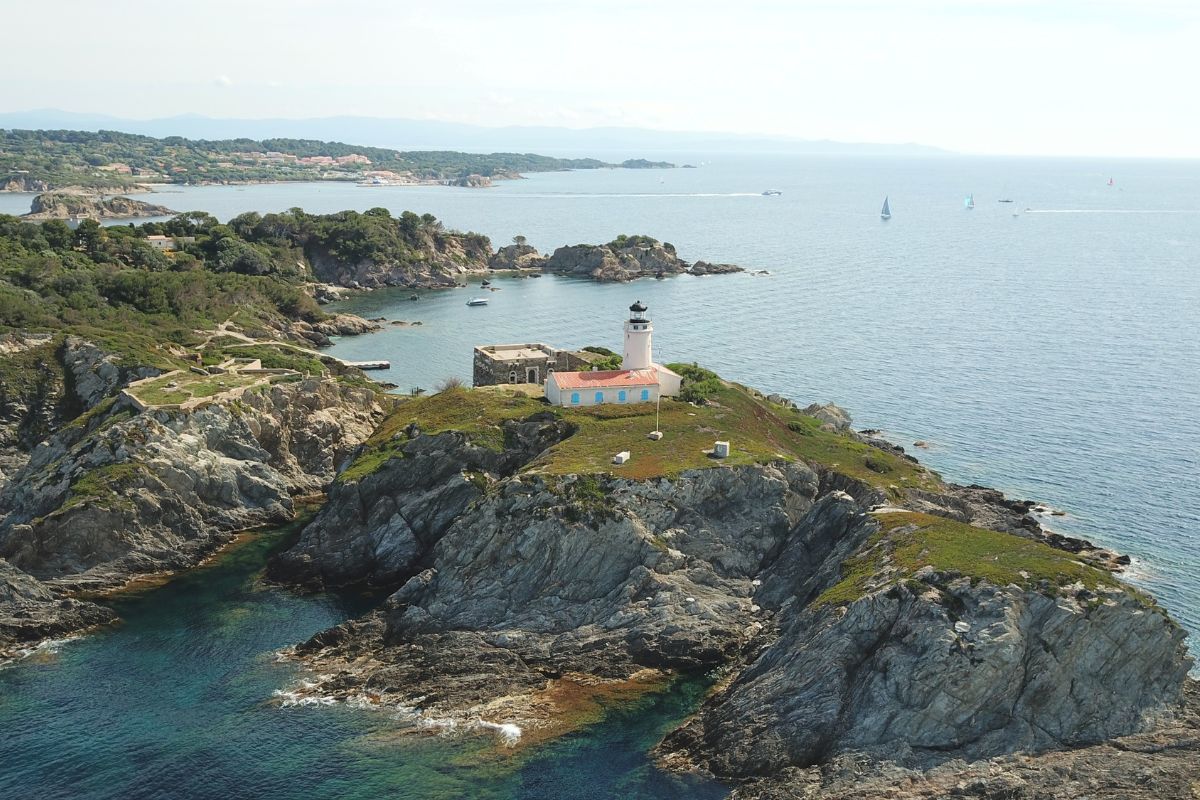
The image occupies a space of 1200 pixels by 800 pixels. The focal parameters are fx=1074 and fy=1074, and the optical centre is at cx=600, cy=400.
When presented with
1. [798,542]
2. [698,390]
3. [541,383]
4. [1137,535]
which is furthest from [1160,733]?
[541,383]

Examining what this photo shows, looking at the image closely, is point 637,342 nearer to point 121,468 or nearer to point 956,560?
point 956,560

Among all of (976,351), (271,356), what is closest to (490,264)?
(976,351)

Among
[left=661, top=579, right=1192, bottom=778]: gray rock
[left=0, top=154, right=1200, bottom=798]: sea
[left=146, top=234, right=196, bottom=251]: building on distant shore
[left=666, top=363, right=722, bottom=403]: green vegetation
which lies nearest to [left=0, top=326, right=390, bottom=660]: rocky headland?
[left=0, top=154, right=1200, bottom=798]: sea

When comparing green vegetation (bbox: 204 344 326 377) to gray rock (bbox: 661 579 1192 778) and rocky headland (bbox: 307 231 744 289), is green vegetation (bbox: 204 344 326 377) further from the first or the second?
rocky headland (bbox: 307 231 744 289)

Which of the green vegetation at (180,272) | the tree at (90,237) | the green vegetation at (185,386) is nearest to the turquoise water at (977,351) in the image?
the green vegetation at (180,272)

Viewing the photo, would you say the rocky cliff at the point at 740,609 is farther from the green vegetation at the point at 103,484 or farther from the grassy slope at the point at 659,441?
the green vegetation at the point at 103,484
